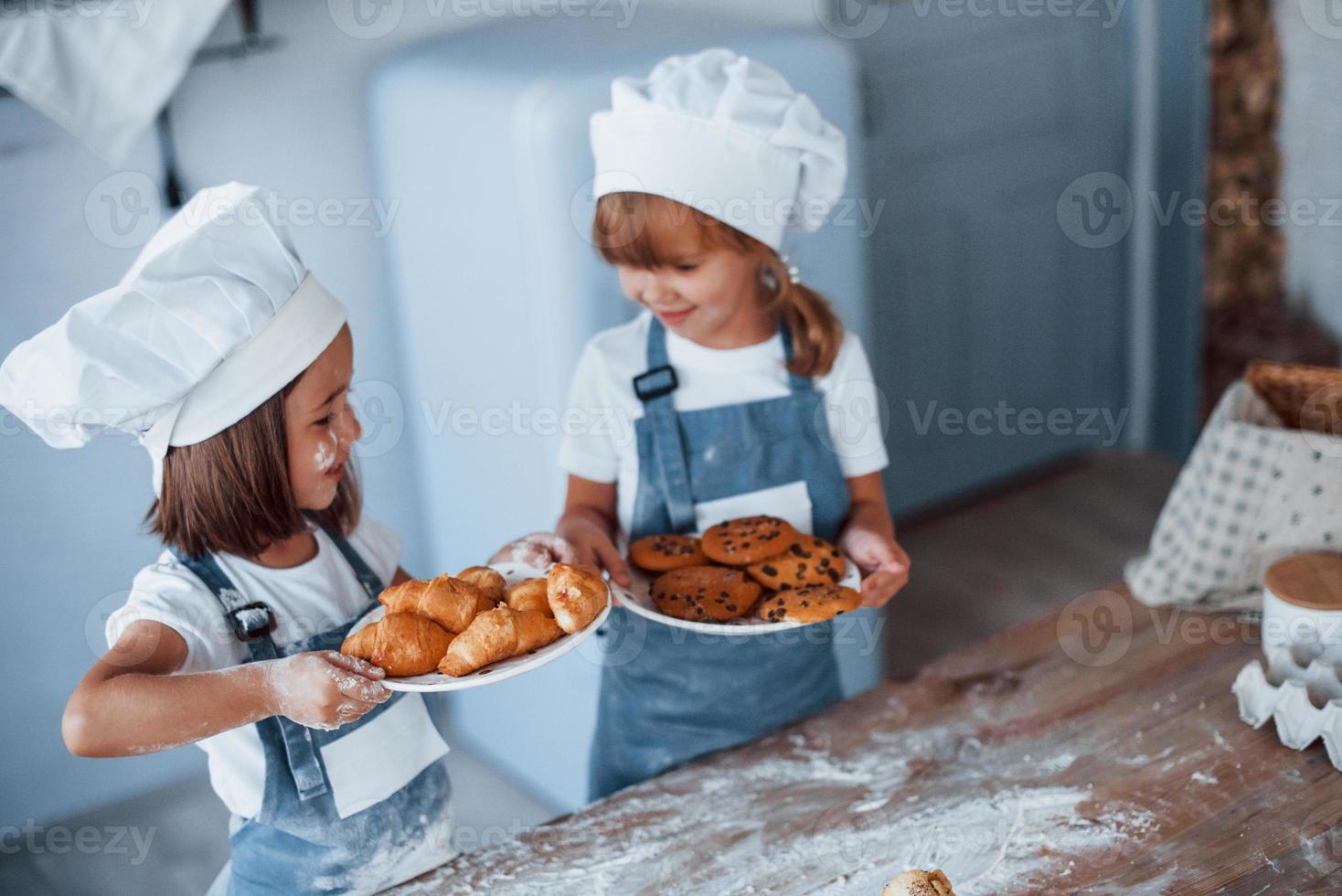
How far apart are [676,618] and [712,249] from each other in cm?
41

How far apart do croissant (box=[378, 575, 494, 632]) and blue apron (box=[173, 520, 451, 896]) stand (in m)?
0.10

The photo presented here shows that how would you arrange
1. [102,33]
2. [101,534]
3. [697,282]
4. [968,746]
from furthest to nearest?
1. [101,534]
2. [102,33]
3. [697,282]
4. [968,746]

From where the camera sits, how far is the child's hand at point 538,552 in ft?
4.06

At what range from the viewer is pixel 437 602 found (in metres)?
1.06

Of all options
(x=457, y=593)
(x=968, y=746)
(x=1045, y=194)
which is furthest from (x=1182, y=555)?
(x=1045, y=194)

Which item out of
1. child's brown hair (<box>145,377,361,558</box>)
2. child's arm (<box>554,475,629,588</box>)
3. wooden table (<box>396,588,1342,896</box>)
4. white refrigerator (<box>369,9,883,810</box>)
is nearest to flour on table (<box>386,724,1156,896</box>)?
wooden table (<box>396,588,1342,896</box>)

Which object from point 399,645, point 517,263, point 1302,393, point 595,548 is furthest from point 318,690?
point 1302,393

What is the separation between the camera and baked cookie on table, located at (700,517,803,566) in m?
1.31

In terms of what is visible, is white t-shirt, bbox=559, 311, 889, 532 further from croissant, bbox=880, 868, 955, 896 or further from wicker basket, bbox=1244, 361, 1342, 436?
croissant, bbox=880, 868, 955, 896

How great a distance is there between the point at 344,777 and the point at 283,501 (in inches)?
10.3

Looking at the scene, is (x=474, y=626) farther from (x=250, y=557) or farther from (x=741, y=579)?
(x=741, y=579)

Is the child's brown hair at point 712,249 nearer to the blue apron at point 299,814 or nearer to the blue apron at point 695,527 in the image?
the blue apron at point 695,527

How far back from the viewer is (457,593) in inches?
42.6

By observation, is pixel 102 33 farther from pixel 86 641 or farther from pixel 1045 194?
pixel 1045 194
